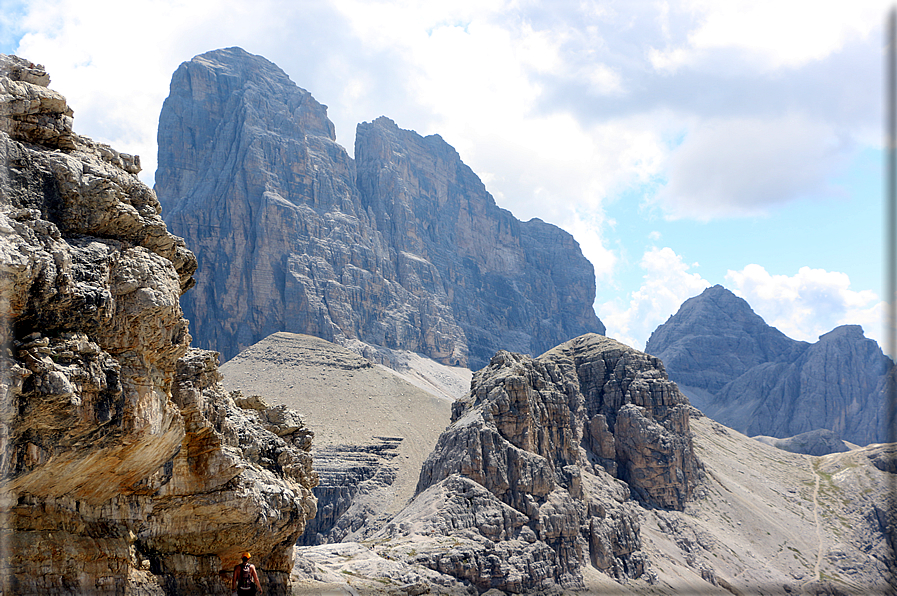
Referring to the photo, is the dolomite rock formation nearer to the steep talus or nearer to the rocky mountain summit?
the rocky mountain summit

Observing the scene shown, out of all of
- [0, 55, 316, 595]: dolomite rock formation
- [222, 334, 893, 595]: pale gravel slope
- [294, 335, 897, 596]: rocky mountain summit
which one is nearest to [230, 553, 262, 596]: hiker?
[0, 55, 316, 595]: dolomite rock formation

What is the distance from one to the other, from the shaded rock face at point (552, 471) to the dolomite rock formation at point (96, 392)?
145 ft

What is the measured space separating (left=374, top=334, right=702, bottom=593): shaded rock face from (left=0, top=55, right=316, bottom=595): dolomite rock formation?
44170mm

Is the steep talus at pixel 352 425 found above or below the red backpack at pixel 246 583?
above

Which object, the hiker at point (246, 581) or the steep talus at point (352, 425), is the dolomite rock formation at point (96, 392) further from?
the steep talus at point (352, 425)

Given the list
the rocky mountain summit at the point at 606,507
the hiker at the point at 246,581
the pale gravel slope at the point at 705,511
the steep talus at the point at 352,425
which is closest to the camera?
the hiker at the point at 246,581

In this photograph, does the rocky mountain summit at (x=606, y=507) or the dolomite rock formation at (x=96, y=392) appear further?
the rocky mountain summit at (x=606, y=507)

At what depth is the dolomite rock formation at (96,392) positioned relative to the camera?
1809cm

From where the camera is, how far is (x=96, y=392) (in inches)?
769

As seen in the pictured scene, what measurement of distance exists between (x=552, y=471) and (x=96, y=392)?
249 feet

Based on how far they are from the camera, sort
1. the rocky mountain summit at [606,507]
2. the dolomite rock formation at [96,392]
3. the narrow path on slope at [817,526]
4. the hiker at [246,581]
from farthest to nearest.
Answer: the narrow path on slope at [817,526] → the rocky mountain summit at [606,507] → the hiker at [246,581] → the dolomite rock formation at [96,392]

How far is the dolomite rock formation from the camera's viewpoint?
1809 centimetres

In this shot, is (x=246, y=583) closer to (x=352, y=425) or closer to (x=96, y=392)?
(x=96, y=392)

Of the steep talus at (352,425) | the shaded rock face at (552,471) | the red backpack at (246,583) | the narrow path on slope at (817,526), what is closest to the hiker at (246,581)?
the red backpack at (246,583)
